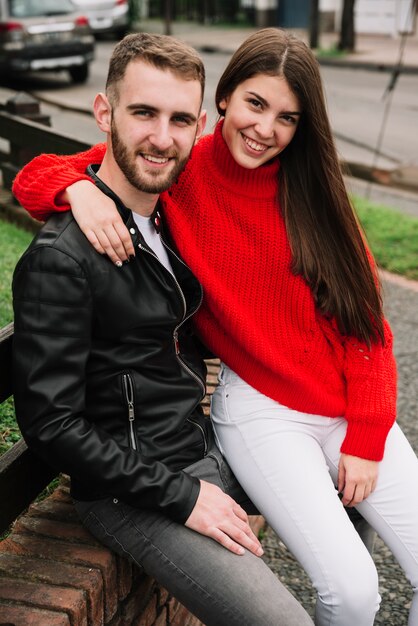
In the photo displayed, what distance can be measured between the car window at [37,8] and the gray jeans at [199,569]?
1446cm

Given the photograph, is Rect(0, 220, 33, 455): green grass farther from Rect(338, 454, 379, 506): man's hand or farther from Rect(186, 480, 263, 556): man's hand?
Rect(338, 454, 379, 506): man's hand

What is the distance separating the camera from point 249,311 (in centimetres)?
261

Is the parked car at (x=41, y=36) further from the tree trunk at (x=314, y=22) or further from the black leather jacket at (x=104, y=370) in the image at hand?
the black leather jacket at (x=104, y=370)

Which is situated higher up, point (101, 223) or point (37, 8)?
point (101, 223)

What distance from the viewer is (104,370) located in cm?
222

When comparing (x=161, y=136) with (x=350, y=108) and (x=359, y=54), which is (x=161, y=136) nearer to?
(x=350, y=108)

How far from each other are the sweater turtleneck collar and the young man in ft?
1.03

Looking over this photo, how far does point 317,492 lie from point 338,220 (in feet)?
2.88

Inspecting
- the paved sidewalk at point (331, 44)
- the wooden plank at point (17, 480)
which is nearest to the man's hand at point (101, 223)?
the wooden plank at point (17, 480)

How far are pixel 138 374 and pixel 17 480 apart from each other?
1.59ft

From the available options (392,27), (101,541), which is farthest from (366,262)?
(392,27)

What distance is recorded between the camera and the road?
37.1ft

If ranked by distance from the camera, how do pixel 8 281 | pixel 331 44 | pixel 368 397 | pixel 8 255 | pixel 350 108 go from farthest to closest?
pixel 331 44 < pixel 350 108 < pixel 8 255 < pixel 8 281 < pixel 368 397

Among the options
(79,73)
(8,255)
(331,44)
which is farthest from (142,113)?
(331,44)
